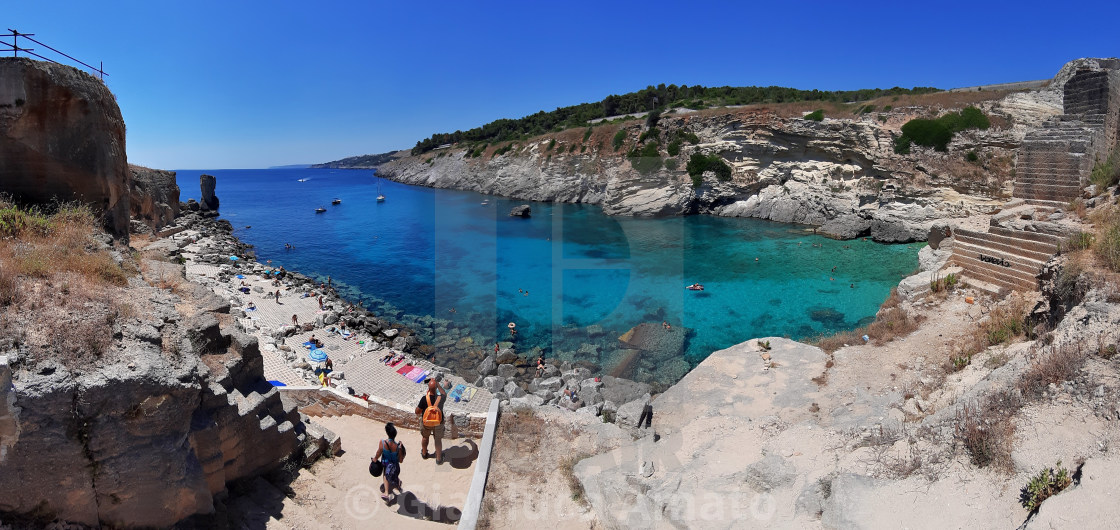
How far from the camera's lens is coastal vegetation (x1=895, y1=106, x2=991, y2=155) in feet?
102

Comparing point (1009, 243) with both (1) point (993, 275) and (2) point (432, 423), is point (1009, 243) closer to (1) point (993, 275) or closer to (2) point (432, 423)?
(1) point (993, 275)

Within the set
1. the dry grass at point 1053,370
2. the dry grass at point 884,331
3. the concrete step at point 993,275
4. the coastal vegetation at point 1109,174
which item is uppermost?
the coastal vegetation at point 1109,174

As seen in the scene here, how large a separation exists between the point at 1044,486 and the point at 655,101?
71104 millimetres

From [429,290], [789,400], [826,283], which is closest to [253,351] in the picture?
[789,400]

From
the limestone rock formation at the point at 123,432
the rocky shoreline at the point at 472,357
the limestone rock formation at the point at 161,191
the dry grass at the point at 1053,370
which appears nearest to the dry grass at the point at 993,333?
the dry grass at the point at 1053,370

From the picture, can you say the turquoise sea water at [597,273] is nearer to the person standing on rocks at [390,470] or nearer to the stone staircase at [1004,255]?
the stone staircase at [1004,255]

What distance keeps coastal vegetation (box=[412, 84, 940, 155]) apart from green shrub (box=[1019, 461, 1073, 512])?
169 ft

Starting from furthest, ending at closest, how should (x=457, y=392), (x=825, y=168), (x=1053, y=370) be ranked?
(x=825, y=168)
(x=457, y=392)
(x=1053, y=370)

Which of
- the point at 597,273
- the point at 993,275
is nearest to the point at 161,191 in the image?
the point at 597,273

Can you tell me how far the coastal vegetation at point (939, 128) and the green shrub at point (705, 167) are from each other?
13185mm

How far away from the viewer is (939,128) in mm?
32281

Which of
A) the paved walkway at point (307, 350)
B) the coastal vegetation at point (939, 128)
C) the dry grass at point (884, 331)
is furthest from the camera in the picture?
the coastal vegetation at point (939, 128)

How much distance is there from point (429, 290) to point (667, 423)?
17.7 meters

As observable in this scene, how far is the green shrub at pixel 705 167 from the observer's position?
1715 inches
